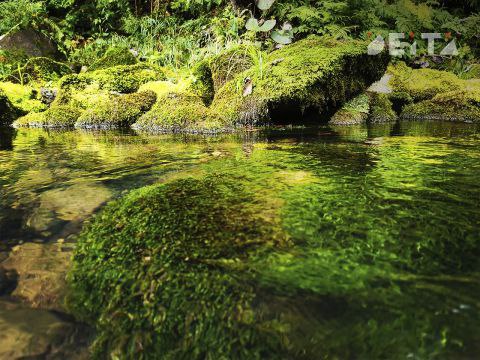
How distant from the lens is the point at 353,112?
6148mm

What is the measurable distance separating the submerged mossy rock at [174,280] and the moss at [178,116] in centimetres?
370

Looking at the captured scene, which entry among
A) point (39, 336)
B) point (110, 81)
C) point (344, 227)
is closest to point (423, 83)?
point (110, 81)

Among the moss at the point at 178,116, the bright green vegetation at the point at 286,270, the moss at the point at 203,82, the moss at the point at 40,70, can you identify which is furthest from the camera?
the moss at the point at 40,70

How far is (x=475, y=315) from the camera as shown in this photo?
77 cm

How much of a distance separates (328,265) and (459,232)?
1.61 feet

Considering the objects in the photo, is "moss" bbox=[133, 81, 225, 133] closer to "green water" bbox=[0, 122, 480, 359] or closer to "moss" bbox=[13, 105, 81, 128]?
Result: "moss" bbox=[13, 105, 81, 128]

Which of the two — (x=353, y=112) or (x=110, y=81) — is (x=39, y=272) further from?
(x=110, y=81)

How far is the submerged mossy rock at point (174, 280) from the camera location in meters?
0.76

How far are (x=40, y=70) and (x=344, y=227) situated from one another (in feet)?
33.5

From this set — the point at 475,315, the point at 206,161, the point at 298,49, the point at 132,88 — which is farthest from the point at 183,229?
the point at 132,88

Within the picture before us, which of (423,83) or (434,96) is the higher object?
(423,83)

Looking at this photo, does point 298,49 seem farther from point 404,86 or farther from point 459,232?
point 459,232

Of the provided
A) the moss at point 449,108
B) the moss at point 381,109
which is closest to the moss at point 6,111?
the moss at point 381,109

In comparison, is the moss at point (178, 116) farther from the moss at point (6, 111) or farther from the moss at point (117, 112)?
the moss at point (6, 111)
